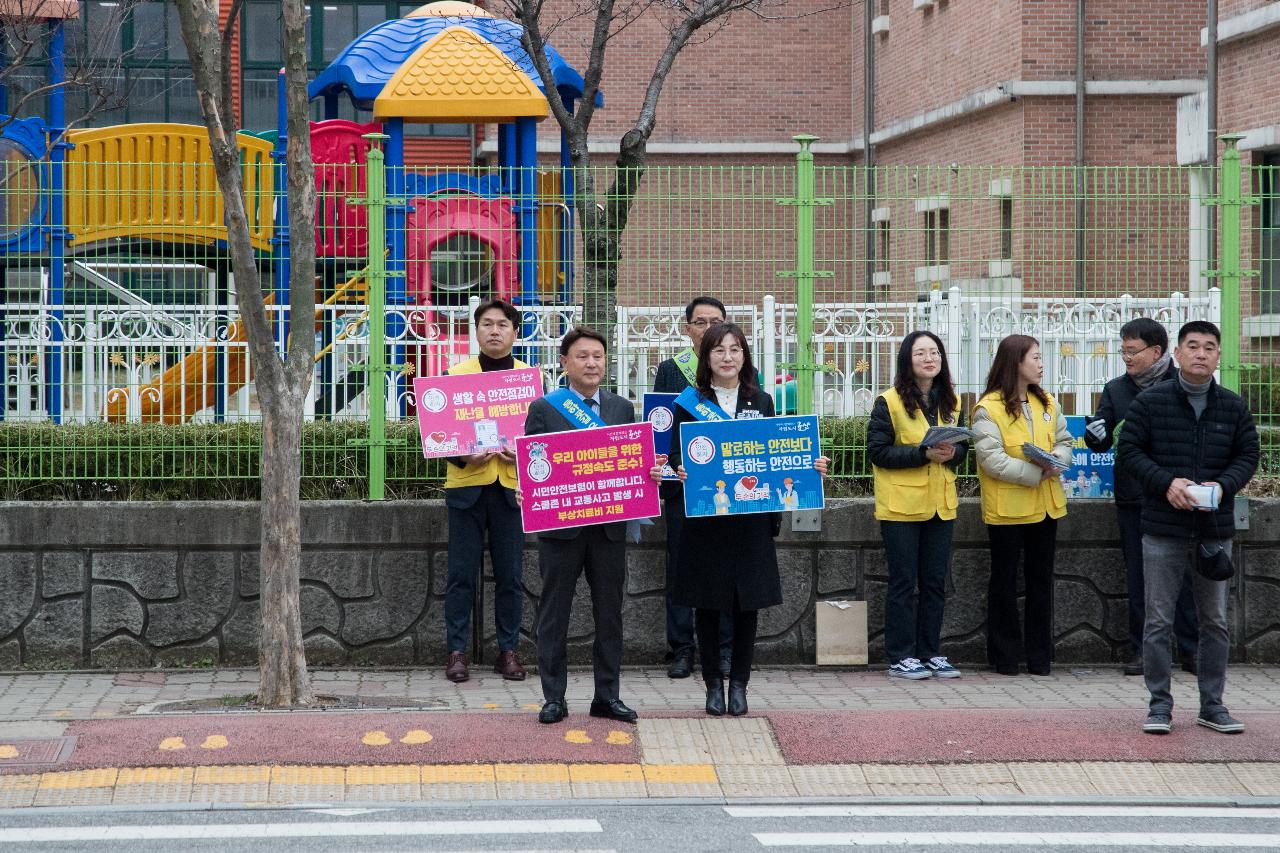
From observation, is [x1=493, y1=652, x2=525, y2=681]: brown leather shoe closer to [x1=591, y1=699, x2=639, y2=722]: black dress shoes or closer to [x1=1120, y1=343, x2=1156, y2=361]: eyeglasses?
[x1=591, y1=699, x2=639, y2=722]: black dress shoes

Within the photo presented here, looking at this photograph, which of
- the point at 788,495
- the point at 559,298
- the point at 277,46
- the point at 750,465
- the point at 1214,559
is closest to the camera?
the point at 1214,559

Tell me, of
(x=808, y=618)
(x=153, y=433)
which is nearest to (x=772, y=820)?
(x=808, y=618)

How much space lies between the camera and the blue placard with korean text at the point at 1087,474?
33.0 feet

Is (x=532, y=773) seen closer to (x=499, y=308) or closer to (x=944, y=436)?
(x=499, y=308)

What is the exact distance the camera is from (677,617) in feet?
31.8

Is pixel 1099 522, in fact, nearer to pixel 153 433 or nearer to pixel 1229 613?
pixel 1229 613

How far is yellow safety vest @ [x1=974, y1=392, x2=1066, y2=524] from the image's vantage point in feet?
31.1

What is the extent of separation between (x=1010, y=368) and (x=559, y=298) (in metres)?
2.67

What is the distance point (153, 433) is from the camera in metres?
9.91

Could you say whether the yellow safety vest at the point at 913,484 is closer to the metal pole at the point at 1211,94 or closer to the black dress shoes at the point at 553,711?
the black dress shoes at the point at 553,711

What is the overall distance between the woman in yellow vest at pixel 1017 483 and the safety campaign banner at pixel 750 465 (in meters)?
1.52

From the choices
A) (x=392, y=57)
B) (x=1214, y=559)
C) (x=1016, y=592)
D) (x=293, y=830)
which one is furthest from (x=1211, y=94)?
(x=293, y=830)

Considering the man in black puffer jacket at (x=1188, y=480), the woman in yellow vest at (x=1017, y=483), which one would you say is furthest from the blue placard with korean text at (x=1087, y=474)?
the man in black puffer jacket at (x=1188, y=480)

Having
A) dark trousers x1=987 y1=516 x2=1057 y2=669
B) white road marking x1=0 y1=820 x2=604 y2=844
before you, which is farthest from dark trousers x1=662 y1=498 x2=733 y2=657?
white road marking x1=0 y1=820 x2=604 y2=844
